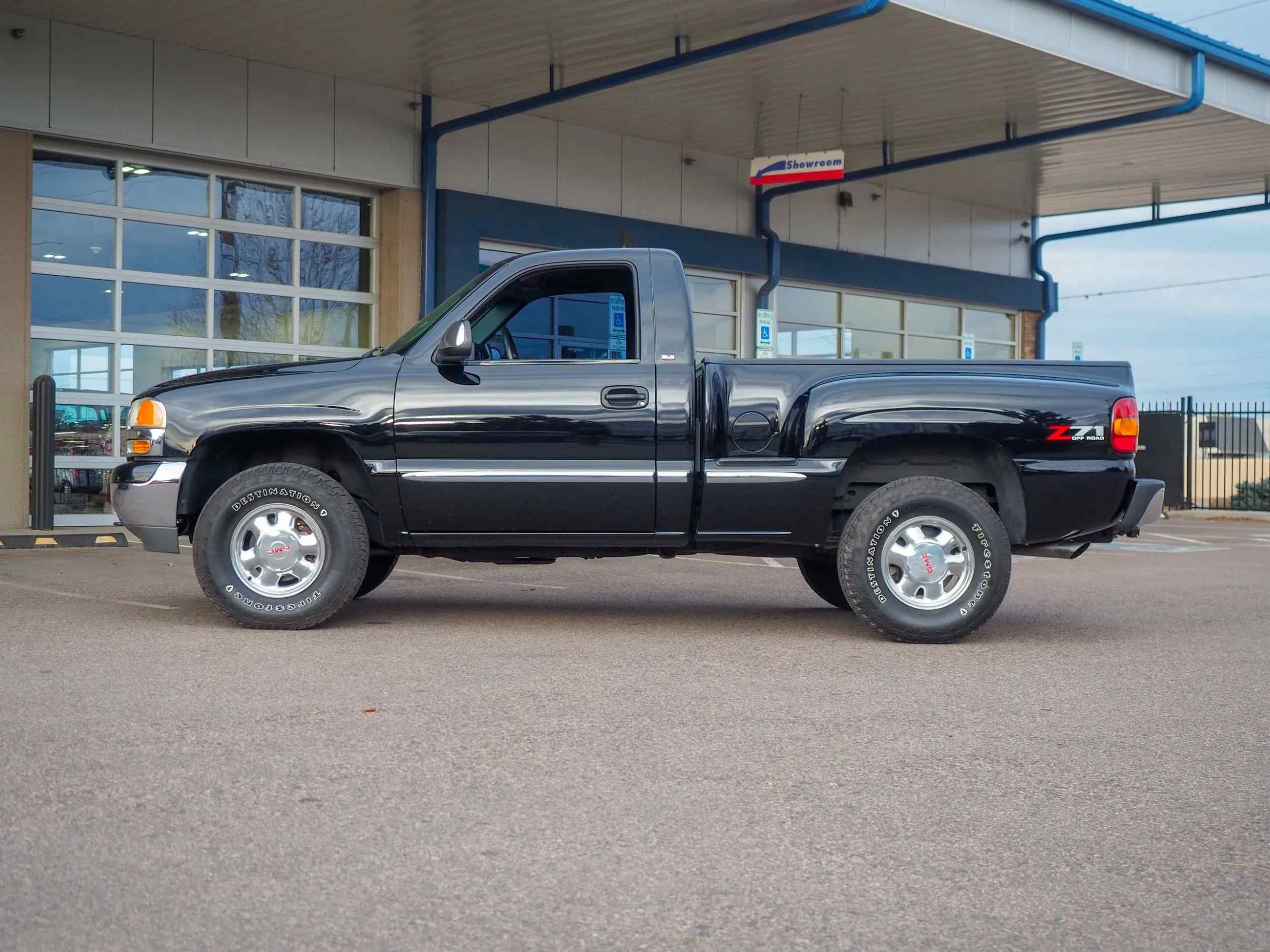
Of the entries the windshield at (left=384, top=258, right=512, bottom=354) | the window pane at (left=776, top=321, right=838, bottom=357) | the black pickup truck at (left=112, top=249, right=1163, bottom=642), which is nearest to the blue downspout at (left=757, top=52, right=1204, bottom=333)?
the window pane at (left=776, top=321, right=838, bottom=357)

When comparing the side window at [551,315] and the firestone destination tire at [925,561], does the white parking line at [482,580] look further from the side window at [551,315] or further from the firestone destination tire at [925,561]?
the firestone destination tire at [925,561]

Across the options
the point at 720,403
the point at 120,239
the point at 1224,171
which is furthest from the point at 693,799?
the point at 1224,171

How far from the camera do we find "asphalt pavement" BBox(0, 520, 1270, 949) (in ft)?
10.0

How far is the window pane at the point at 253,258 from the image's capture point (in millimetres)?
16188

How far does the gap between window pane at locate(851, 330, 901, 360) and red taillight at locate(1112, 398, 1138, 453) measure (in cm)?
1561

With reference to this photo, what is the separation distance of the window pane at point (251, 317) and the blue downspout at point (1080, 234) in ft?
49.5

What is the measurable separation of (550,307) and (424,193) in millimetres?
9577

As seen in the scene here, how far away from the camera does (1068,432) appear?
7.22 meters

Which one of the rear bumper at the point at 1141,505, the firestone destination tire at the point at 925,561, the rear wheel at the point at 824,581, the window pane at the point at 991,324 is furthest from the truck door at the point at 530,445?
the window pane at the point at 991,324

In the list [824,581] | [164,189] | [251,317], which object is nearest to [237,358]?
→ [251,317]

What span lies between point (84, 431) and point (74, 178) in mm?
2711

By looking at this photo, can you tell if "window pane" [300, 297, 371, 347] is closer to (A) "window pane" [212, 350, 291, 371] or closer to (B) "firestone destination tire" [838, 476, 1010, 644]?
(A) "window pane" [212, 350, 291, 371]

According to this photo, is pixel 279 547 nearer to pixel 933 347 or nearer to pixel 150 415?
pixel 150 415

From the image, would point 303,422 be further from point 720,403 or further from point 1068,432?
point 1068,432
